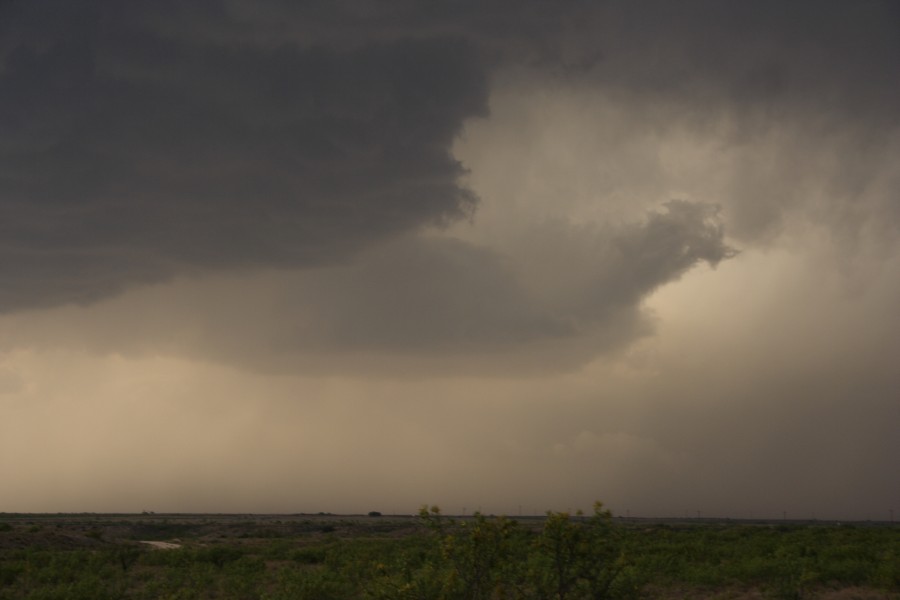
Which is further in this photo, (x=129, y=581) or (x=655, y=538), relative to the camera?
(x=655, y=538)

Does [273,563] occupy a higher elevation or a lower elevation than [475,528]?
lower

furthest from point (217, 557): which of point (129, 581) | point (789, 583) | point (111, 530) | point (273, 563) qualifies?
point (111, 530)

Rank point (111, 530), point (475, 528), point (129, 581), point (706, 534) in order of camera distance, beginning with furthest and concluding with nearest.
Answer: point (111, 530), point (706, 534), point (129, 581), point (475, 528)

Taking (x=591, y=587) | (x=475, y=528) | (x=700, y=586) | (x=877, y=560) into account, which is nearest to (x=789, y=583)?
(x=700, y=586)

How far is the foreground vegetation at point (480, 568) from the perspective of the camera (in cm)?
1391

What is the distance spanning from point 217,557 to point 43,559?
30.5ft

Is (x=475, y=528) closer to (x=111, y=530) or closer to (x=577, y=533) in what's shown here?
(x=577, y=533)

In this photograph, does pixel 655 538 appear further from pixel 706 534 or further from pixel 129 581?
pixel 129 581

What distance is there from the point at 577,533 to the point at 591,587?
4.64ft

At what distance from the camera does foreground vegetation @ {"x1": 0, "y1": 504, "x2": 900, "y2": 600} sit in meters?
13.9

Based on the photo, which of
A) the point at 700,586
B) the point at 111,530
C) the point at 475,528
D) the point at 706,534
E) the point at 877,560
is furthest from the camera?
the point at 111,530

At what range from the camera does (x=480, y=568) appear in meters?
14.1

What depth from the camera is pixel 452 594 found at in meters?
14.9

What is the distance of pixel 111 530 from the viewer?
90.4m
